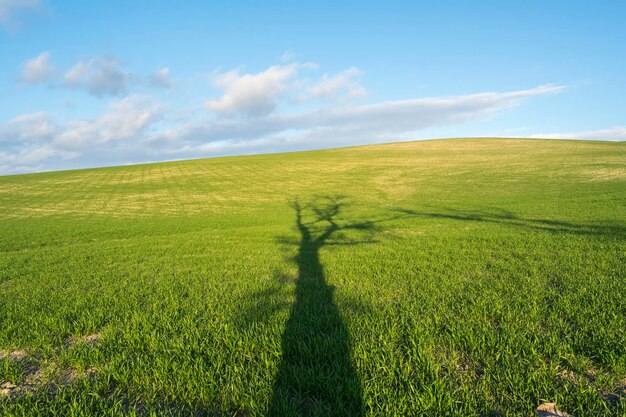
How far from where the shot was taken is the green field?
3.79m

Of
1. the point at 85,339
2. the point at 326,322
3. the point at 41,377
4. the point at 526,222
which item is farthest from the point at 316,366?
the point at 526,222

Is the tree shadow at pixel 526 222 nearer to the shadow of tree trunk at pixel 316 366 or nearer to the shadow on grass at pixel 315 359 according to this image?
the shadow on grass at pixel 315 359

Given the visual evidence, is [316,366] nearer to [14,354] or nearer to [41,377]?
[41,377]

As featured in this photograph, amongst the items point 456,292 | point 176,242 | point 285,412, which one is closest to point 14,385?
point 285,412

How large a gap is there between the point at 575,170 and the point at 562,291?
140ft

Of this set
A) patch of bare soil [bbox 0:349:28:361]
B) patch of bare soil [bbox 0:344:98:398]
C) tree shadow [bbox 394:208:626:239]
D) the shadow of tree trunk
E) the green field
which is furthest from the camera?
tree shadow [bbox 394:208:626:239]

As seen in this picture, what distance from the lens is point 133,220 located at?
2552 centimetres

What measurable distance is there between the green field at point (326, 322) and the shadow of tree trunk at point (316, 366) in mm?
24

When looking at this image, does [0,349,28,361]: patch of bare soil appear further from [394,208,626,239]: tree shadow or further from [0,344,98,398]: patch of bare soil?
[394,208,626,239]: tree shadow

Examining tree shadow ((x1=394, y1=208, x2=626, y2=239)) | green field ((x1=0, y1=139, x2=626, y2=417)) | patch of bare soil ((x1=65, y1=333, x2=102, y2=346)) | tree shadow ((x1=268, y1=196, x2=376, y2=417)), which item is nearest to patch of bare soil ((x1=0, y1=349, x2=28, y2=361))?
green field ((x1=0, y1=139, x2=626, y2=417))

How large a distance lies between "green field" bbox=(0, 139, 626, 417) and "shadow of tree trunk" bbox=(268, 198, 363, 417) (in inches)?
0.9

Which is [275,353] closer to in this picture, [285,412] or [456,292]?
[285,412]

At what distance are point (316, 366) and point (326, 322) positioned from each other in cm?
136

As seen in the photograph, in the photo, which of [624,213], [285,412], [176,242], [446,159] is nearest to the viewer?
[285,412]
